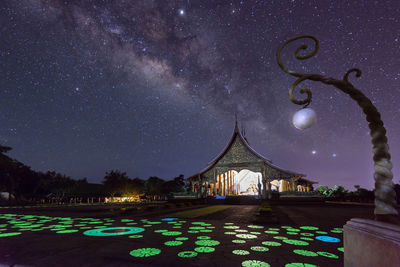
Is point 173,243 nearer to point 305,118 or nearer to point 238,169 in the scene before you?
point 305,118

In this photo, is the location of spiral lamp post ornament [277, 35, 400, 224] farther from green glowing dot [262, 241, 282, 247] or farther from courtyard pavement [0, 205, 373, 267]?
green glowing dot [262, 241, 282, 247]

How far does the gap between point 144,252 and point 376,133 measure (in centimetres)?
381

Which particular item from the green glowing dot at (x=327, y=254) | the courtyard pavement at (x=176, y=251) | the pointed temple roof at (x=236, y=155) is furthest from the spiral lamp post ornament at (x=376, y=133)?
the pointed temple roof at (x=236, y=155)

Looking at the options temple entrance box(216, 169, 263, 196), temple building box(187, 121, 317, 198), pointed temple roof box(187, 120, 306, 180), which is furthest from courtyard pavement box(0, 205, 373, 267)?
temple entrance box(216, 169, 263, 196)

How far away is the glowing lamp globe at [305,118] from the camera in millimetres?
2365

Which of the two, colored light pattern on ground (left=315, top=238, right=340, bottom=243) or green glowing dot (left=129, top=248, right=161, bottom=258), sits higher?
green glowing dot (left=129, top=248, right=161, bottom=258)

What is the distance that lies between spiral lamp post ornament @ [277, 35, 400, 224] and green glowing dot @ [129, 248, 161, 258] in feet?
10.5

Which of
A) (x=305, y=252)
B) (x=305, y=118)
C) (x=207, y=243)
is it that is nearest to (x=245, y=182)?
(x=207, y=243)

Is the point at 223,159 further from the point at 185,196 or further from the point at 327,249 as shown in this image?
the point at 327,249

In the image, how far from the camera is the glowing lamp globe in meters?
2.37

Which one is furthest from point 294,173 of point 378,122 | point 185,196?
point 378,122

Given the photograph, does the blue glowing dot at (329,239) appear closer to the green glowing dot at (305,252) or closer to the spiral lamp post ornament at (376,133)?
the green glowing dot at (305,252)

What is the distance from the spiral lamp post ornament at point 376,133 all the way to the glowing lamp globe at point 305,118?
0.23m

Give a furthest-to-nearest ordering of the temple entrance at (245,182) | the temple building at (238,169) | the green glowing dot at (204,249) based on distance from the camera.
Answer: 1. the temple entrance at (245,182)
2. the temple building at (238,169)
3. the green glowing dot at (204,249)
